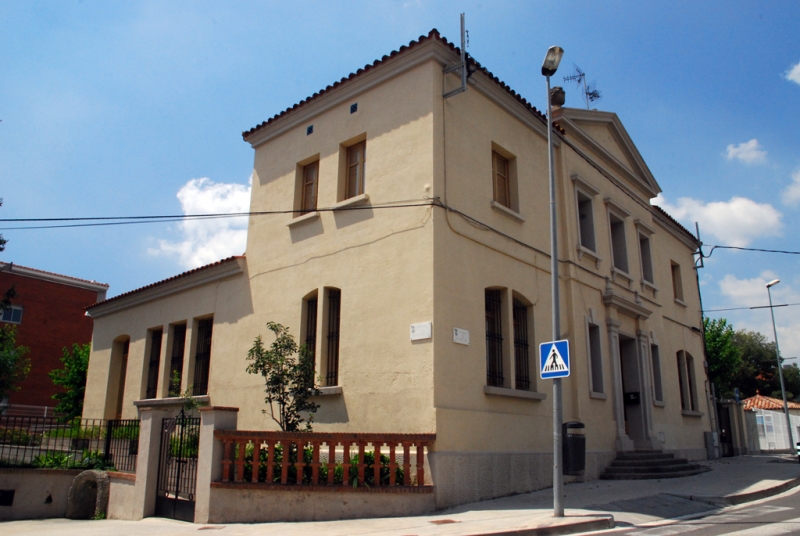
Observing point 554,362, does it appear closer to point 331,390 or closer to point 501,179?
point 331,390

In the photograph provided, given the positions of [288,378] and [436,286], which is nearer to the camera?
[436,286]

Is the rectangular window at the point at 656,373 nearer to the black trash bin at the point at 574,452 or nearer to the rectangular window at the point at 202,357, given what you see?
the black trash bin at the point at 574,452

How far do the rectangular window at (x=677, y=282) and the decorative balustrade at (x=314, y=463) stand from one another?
1572 centimetres

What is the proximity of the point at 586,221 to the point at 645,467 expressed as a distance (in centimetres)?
633

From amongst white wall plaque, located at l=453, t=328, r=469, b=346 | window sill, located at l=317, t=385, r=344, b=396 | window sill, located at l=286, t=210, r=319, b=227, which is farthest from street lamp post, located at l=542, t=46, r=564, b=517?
window sill, located at l=286, t=210, r=319, b=227

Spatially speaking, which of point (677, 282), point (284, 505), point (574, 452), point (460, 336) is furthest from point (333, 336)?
point (677, 282)

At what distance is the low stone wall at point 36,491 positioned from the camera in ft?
41.6

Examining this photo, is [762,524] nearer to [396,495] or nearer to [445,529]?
[445,529]

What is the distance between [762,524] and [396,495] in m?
5.02

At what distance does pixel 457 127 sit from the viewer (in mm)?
12664

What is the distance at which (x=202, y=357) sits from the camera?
16.7 m

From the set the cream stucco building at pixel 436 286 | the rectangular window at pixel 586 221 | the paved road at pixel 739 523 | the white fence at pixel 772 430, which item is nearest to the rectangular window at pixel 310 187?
the cream stucco building at pixel 436 286

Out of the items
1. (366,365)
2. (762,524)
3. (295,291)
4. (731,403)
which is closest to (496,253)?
(366,365)

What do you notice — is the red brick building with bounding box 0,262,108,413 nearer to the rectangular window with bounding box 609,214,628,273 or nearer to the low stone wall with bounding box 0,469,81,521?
the low stone wall with bounding box 0,469,81,521
